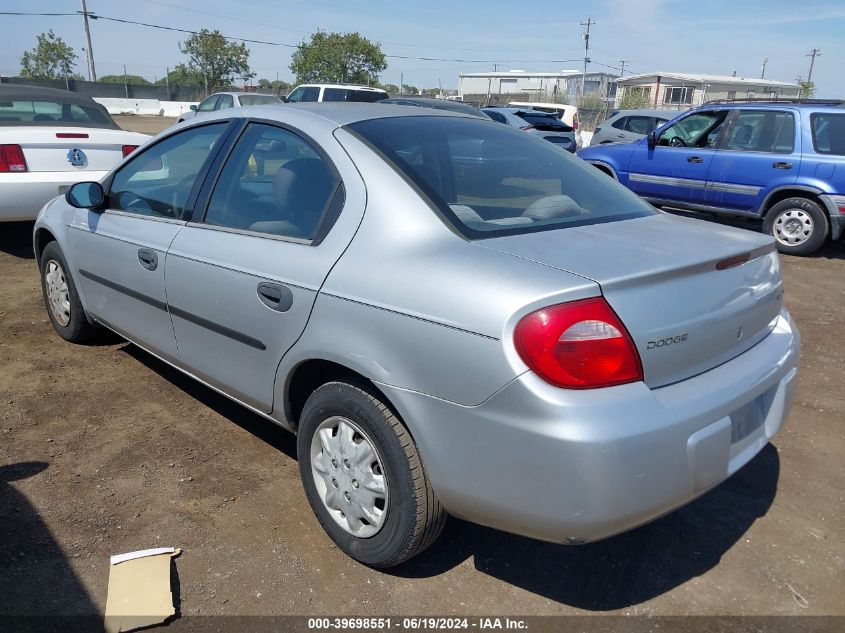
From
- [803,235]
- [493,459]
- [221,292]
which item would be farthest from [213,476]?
[803,235]

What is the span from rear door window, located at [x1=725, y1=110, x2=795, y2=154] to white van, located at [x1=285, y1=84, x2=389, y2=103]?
10.3 metres

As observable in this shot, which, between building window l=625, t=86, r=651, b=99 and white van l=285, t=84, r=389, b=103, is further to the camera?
building window l=625, t=86, r=651, b=99

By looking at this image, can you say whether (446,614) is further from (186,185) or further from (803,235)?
(803,235)

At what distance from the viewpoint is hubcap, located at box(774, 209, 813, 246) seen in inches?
308

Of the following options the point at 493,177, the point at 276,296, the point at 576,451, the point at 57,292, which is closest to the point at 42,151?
the point at 57,292

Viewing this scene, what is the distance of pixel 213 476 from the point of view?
3.11 meters

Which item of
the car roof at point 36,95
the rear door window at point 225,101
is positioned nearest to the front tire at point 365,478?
the car roof at point 36,95

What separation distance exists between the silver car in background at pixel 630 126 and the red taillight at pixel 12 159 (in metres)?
10.7

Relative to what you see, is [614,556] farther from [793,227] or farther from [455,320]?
[793,227]

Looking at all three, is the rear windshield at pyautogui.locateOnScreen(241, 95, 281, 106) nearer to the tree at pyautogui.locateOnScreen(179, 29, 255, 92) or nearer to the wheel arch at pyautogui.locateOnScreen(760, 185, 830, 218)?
the wheel arch at pyautogui.locateOnScreen(760, 185, 830, 218)

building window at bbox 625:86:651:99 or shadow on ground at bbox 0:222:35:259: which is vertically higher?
building window at bbox 625:86:651:99

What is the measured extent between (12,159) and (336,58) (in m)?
55.4

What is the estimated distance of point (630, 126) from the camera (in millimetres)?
14141

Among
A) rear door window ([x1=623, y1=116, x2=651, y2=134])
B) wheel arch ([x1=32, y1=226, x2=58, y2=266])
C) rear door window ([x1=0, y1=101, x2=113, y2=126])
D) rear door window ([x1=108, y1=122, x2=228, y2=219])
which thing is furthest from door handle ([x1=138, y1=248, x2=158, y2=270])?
rear door window ([x1=623, y1=116, x2=651, y2=134])
